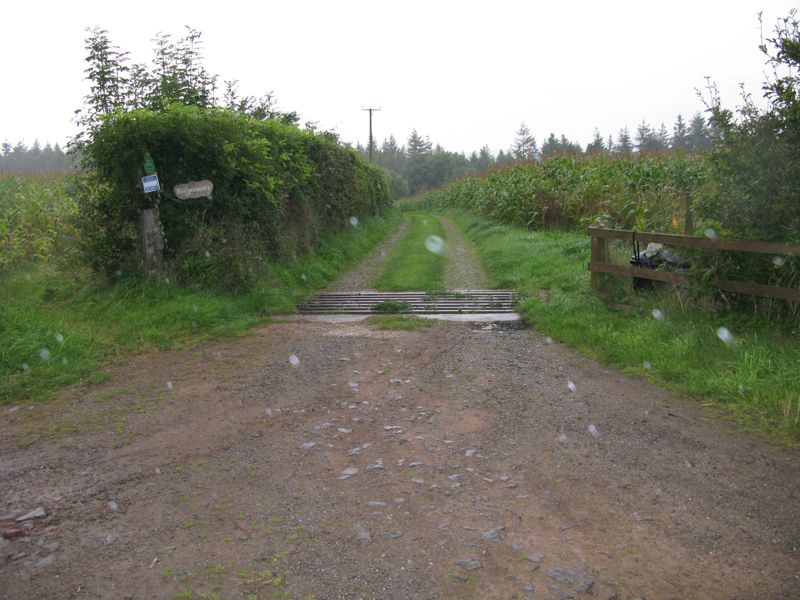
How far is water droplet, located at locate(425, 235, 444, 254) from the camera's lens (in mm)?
18103

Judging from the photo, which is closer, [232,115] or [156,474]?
[156,474]

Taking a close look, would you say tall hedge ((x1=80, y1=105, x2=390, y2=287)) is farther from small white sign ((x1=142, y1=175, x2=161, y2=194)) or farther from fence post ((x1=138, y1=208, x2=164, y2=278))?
small white sign ((x1=142, y1=175, x2=161, y2=194))

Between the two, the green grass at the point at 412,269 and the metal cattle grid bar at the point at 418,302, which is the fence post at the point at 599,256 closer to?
the metal cattle grid bar at the point at 418,302

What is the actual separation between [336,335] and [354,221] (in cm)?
1258

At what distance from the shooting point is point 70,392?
5.96m

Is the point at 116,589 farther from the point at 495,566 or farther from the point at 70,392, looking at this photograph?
the point at 70,392

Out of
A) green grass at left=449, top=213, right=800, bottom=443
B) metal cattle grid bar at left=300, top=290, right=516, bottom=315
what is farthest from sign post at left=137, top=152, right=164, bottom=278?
green grass at left=449, top=213, right=800, bottom=443

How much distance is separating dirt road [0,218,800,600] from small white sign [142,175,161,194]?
3.47 metres

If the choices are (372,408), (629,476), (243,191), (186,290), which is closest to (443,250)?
(243,191)

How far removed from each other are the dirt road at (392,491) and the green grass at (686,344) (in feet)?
1.27

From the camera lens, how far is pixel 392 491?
12.8ft

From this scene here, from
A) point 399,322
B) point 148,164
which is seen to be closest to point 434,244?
point 399,322

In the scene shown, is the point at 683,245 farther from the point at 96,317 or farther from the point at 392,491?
the point at 96,317

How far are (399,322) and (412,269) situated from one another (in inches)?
214
